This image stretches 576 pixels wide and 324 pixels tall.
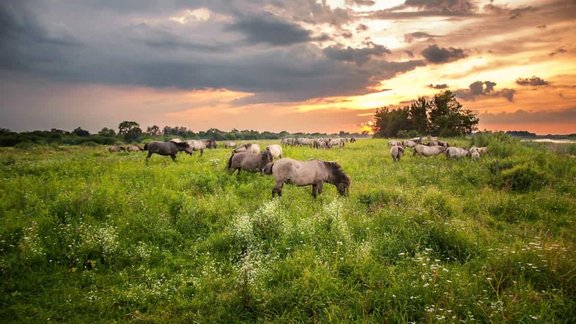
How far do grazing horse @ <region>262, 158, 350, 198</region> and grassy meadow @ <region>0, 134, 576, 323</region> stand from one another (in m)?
0.72

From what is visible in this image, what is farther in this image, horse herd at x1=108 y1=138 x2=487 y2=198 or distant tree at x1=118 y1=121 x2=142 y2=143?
distant tree at x1=118 y1=121 x2=142 y2=143

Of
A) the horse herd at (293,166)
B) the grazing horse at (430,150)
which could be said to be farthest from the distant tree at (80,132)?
the grazing horse at (430,150)

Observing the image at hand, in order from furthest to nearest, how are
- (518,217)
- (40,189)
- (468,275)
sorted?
(40,189) → (518,217) → (468,275)

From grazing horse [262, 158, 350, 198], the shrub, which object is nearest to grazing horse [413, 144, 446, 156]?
the shrub

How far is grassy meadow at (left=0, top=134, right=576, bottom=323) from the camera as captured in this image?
17.8 ft

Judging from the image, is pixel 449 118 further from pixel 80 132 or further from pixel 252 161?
pixel 80 132

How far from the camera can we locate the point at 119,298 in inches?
236

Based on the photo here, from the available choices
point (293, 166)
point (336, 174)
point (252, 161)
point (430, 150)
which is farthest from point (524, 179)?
point (252, 161)

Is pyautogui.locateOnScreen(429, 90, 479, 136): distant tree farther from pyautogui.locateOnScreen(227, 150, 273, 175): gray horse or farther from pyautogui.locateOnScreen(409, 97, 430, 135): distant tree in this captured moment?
pyautogui.locateOnScreen(227, 150, 273, 175): gray horse

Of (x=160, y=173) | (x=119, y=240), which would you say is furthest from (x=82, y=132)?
(x=119, y=240)

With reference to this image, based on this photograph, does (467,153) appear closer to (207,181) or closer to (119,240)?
(207,181)

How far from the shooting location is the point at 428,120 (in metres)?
88.5

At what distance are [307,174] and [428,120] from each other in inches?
3393

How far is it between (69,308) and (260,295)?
11.7 ft
